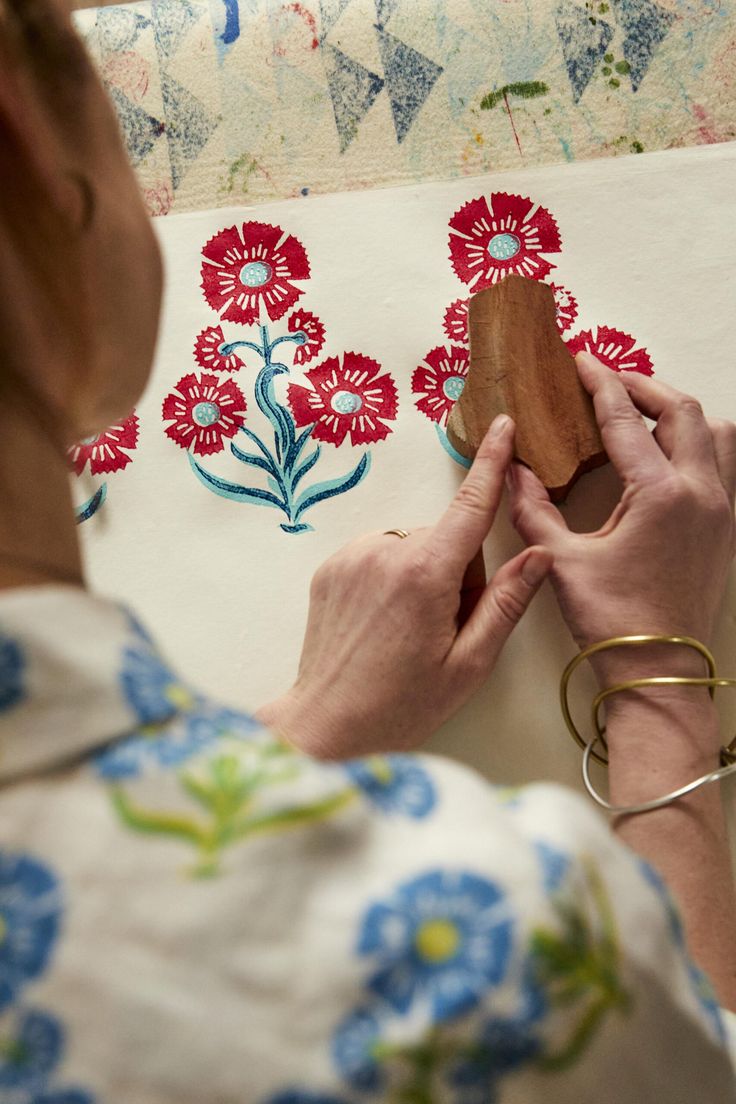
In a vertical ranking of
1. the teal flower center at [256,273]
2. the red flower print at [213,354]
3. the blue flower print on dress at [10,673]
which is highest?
the teal flower center at [256,273]

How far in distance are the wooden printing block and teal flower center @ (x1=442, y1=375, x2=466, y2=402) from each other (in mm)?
33

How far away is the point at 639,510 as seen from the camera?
0.58 metres

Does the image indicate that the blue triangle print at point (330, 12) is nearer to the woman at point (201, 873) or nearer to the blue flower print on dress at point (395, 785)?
the woman at point (201, 873)

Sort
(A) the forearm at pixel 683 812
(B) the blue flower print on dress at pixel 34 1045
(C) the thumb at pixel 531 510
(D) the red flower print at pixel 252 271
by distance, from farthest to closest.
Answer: (D) the red flower print at pixel 252 271
(C) the thumb at pixel 531 510
(A) the forearm at pixel 683 812
(B) the blue flower print on dress at pixel 34 1045

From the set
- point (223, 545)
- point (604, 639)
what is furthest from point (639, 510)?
point (223, 545)

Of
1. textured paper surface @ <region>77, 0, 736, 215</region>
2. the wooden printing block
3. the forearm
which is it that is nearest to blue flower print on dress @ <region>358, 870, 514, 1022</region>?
the forearm

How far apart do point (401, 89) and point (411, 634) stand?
18.2 inches

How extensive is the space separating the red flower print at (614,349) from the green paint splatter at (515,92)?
22 cm

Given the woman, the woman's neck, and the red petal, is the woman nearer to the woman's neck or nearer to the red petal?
the woman's neck

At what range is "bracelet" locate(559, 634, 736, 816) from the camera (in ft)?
1.73

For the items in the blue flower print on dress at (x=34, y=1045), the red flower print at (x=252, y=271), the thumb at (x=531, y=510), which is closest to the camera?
the blue flower print on dress at (x=34, y=1045)

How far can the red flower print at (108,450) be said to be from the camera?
0.68 metres

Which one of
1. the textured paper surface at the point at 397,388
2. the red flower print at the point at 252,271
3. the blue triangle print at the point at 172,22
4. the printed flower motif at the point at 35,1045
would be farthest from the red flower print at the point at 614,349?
the printed flower motif at the point at 35,1045

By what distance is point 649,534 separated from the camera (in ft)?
1.88
